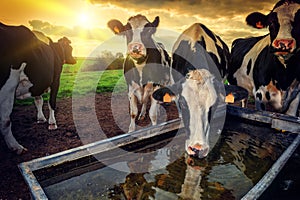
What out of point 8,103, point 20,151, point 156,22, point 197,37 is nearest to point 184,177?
point 197,37

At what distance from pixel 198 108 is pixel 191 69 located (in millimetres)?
747

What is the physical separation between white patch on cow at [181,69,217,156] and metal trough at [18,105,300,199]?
2.47 ft

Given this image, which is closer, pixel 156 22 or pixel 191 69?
pixel 191 69

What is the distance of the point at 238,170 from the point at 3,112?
12.8 feet

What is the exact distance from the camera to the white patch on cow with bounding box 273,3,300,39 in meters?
3.76

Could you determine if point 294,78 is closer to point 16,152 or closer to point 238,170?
point 238,170

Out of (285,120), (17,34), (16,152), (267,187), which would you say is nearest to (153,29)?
(17,34)

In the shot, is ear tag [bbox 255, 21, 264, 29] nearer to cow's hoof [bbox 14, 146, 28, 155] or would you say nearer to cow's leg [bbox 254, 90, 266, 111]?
cow's leg [bbox 254, 90, 266, 111]

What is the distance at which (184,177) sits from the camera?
2.93 meters

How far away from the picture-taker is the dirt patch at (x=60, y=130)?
3.75 m

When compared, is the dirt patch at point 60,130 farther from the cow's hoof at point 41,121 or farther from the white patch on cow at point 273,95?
the white patch on cow at point 273,95

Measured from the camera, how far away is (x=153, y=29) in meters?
5.24

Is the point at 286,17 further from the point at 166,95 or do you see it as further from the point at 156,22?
the point at 156,22

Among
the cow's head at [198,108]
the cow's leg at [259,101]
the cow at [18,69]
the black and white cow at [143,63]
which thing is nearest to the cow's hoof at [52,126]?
the cow at [18,69]
